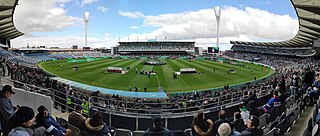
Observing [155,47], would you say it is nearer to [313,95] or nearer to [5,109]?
[313,95]

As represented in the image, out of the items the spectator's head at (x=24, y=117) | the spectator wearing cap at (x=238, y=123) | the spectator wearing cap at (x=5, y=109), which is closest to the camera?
the spectator's head at (x=24, y=117)

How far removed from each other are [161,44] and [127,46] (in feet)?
56.3

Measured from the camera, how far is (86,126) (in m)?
4.09

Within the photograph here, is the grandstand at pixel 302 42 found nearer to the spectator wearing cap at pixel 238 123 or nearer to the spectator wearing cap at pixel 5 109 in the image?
the spectator wearing cap at pixel 238 123

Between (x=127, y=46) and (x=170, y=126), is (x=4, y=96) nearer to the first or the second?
(x=170, y=126)

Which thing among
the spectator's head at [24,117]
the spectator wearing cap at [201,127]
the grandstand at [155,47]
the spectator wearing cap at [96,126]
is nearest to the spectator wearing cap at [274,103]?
the spectator wearing cap at [201,127]

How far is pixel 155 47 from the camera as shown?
113 meters

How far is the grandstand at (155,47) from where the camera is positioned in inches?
4414

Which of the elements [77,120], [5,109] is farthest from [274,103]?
[5,109]

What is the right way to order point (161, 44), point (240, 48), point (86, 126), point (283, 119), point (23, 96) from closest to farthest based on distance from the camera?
point (86, 126)
point (283, 119)
point (23, 96)
point (240, 48)
point (161, 44)

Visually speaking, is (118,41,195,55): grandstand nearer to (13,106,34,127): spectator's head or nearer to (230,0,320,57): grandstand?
(230,0,320,57): grandstand

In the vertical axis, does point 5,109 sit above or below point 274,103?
above

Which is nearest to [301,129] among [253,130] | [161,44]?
[253,130]

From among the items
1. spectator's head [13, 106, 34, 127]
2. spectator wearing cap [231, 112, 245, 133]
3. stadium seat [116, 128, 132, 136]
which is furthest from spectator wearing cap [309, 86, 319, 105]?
spectator's head [13, 106, 34, 127]
